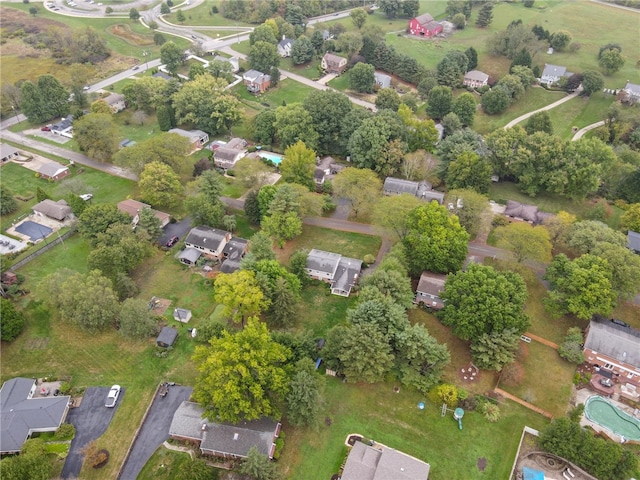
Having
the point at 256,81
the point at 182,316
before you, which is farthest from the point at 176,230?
the point at 256,81

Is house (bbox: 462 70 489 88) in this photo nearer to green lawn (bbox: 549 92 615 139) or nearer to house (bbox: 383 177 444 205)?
green lawn (bbox: 549 92 615 139)

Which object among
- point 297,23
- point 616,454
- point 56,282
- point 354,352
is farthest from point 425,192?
point 297,23

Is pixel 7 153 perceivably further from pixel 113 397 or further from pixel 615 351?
pixel 615 351

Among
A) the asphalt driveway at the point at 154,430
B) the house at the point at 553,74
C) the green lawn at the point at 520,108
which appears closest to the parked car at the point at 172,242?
the asphalt driveway at the point at 154,430

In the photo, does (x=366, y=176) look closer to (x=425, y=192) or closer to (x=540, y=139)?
(x=425, y=192)

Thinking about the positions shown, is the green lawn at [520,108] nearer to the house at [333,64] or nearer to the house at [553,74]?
the house at [553,74]
